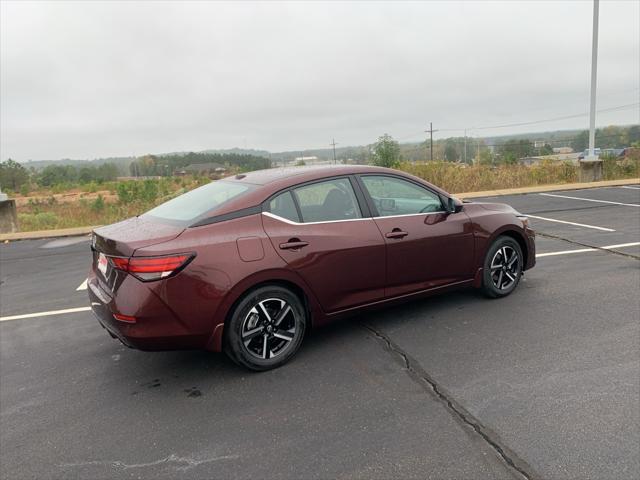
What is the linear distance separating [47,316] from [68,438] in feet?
9.34

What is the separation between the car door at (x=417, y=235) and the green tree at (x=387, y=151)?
15708mm

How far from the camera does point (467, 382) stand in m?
3.39

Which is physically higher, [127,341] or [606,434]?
[127,341]

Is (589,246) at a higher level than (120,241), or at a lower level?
lower

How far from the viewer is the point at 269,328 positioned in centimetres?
367

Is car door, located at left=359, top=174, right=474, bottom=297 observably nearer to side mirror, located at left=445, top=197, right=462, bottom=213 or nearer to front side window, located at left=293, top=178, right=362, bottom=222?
side mirror, located at left=445, top=197, right=462, bottom=213

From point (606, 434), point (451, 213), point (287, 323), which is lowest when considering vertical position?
point (606, 434)

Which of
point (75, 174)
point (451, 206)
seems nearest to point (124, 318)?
point (451, 206)

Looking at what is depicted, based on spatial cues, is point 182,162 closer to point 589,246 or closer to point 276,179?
point 589,246

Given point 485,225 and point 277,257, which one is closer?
point 277,257

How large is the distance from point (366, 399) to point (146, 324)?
5.23ft

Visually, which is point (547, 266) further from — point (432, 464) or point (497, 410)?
point (432, 464)

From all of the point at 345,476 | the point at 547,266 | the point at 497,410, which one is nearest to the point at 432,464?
the point at 345,476


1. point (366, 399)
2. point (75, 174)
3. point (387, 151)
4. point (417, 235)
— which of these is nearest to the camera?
point (366, 399)
